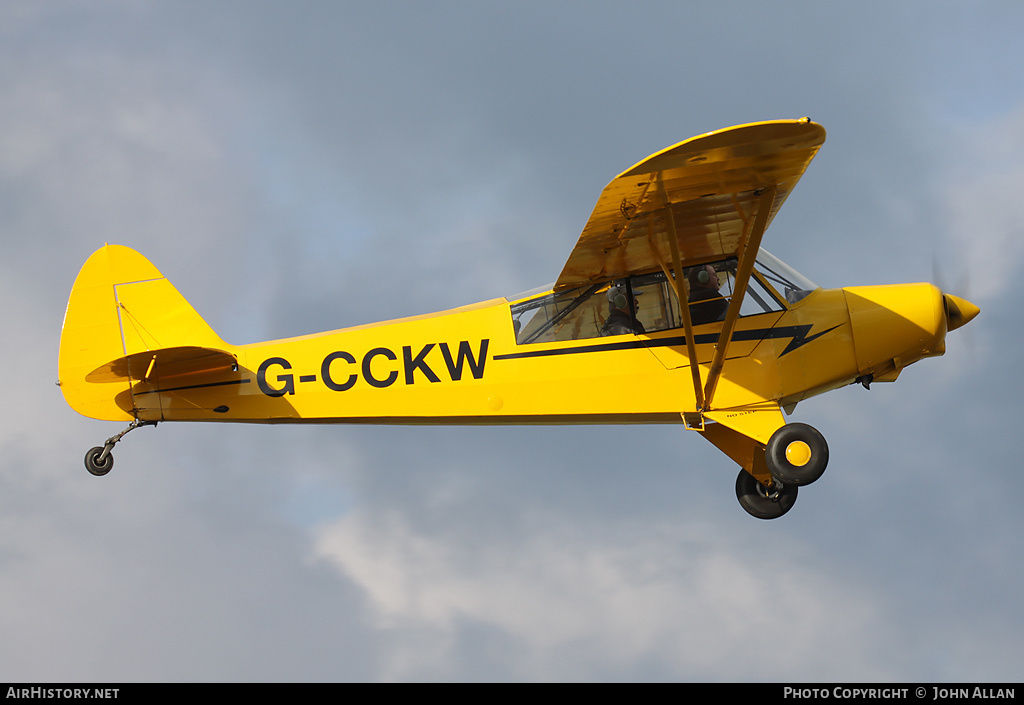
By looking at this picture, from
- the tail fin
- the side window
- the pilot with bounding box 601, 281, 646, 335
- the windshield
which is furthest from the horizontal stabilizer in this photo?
the windshield

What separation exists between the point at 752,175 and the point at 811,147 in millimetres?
603

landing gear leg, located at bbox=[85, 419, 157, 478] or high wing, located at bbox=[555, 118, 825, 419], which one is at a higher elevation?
high wing, located at bbox=[555, 118, 825, 419]

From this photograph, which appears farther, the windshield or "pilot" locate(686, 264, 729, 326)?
the windshield

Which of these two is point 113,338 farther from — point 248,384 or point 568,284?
point 568,284

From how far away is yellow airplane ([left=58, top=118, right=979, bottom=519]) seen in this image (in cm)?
977

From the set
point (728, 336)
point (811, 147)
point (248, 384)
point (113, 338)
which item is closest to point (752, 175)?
point (811, 147)

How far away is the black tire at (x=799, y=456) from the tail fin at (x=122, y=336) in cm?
530

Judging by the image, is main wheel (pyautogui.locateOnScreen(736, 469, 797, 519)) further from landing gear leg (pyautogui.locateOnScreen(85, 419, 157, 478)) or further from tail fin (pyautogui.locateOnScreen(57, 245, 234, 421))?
landing gear leg (pyautogui.locateOnScreen(85, 419, 157, 478))

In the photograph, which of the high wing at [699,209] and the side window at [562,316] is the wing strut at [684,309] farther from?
the side window at [562,316]

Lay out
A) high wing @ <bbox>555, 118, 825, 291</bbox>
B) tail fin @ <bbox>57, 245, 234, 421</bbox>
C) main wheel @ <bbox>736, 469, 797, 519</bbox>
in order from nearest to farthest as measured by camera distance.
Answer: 1. high wing @ <bbox>555, 118, 825, 291</bbox>
2. tail fin @ <bbox>57, 245, 234, 421</bbox>
3. main wheel @ <bbox>736, 469, 797, 519</bbox>

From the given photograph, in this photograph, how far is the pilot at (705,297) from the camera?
9906 millimetres

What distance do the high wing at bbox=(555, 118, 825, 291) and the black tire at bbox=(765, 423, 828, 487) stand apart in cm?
184

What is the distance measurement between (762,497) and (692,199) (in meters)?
3.56

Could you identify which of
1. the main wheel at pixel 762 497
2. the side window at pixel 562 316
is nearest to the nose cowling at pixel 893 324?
the main wheel at pixel 762 497
